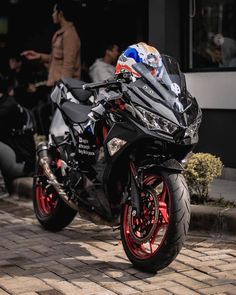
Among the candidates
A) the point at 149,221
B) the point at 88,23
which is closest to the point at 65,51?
the point at 88,23

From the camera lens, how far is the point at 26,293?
499 cm

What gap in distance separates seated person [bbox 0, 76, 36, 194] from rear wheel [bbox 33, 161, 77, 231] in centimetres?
158

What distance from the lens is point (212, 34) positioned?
9766 millimetres

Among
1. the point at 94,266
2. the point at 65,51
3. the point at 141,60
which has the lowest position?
the point at 94,266

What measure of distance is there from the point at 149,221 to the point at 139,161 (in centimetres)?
45

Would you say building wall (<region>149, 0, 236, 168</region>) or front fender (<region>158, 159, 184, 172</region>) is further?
building wall (<region>149, 0, 236, 168</region>)

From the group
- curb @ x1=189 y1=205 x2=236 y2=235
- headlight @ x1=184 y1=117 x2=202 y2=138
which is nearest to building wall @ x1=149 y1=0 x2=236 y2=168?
curb @ x1=189 y1=205 x2=236 y2=235

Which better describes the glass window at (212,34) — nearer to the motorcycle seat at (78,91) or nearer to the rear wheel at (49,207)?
the motorcycle seat at (78,91)

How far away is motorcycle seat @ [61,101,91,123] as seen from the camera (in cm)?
644

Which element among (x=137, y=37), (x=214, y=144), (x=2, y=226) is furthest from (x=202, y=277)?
(x=137, y=37)

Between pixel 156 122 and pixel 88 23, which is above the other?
pixel 88 23

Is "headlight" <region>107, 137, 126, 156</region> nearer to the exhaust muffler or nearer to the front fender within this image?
the front fender

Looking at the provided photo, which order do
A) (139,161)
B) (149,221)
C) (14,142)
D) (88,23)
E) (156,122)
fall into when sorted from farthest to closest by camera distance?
(88,23), (14,142), (139,161), (149,221), (156,122)

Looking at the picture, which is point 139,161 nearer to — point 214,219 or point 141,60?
point 141,60
